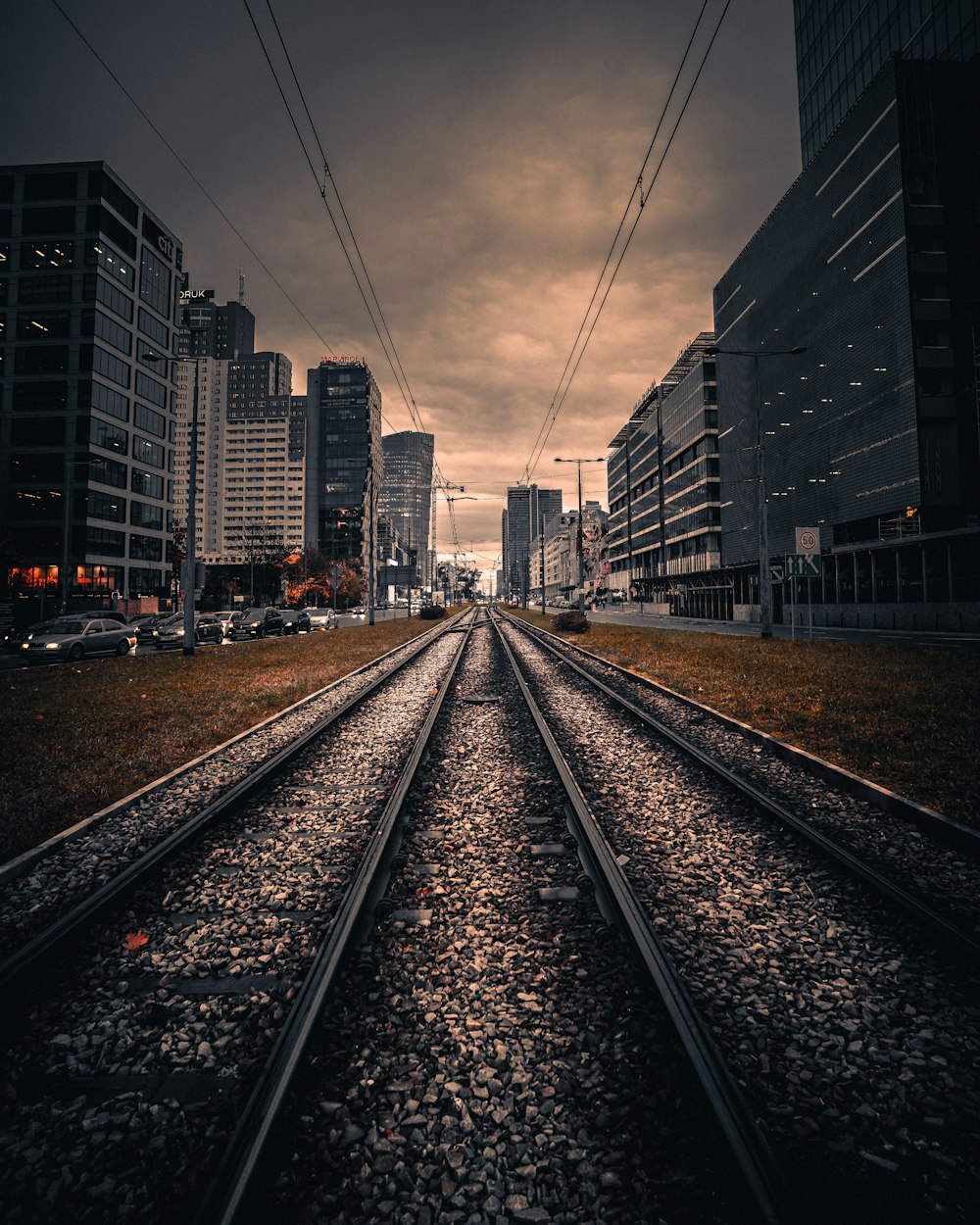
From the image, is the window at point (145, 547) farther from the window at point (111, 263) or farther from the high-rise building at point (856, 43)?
the high-rise building at point (856, 43)

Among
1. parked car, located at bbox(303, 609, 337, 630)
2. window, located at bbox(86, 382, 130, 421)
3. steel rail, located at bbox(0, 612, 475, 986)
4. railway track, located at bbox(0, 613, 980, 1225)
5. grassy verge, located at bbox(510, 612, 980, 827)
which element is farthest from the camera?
window, located at bbox(86, 382, 130, 421)

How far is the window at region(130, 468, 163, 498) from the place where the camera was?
67.3 meters

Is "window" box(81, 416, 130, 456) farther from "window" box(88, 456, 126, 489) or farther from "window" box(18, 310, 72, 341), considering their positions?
"window" box(18, 310, 72, 341)

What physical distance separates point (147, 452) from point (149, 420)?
13.5 feet

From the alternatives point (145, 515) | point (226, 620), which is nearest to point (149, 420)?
point (145, 515)

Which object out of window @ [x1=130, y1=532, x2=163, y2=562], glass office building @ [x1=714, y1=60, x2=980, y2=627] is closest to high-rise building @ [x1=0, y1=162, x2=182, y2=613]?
window @ [x1=130, y1=532, x2=163, y2=562]

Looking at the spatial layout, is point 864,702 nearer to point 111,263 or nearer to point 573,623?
point 573,623

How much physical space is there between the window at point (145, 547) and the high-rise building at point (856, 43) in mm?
85220

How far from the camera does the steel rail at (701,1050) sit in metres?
1.85

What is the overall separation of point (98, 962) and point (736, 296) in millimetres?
77253

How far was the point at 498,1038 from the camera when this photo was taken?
2.73m

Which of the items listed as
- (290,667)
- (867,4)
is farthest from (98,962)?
(867,4)

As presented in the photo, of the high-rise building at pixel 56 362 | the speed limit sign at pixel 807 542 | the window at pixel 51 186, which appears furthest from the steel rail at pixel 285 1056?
the window at pixel 51 186

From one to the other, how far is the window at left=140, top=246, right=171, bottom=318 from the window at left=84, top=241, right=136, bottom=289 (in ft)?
6.58
